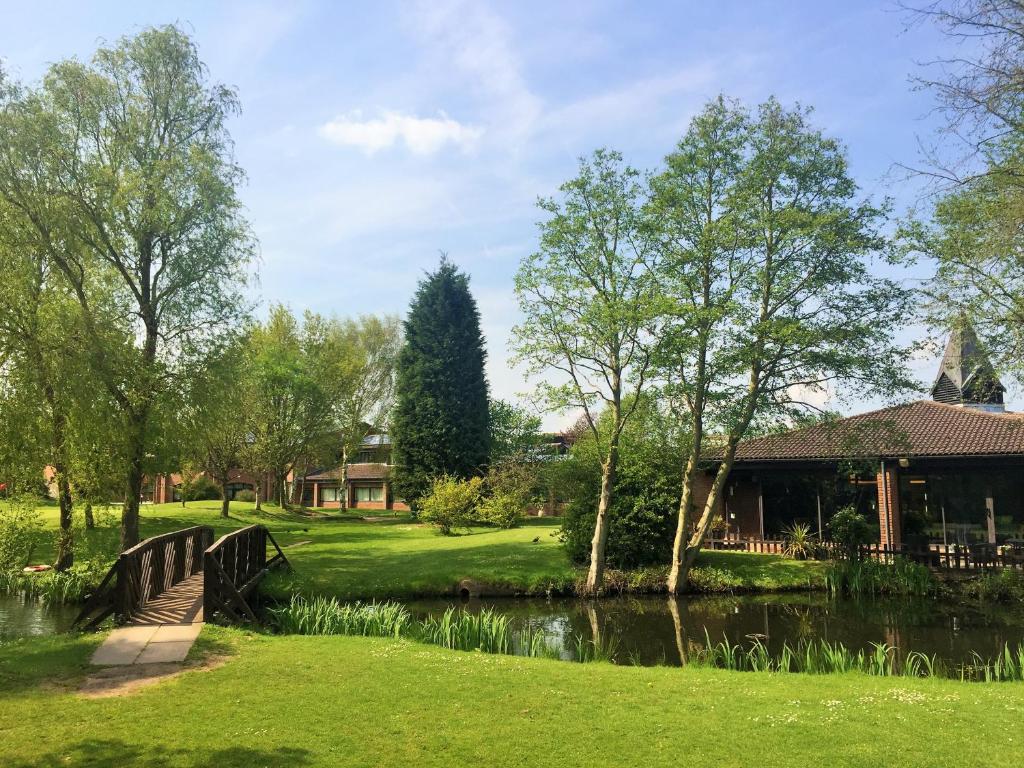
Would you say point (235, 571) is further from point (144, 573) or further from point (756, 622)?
point (756, 622)

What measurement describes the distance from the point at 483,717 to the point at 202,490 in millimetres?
46670

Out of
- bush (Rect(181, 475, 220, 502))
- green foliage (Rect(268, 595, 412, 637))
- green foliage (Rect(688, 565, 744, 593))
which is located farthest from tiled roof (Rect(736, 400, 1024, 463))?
bush (Rect(181, 475, 220, 502))

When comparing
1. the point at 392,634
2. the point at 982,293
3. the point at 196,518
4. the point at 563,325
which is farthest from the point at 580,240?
the point at 196,518

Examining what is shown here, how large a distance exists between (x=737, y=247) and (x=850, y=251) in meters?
2.95

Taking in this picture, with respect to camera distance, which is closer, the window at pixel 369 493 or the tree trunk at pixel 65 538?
the tree trunk at pixel 65 538

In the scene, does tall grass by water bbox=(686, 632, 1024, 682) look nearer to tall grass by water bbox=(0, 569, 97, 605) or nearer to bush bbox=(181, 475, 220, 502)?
tall grass by water bbox=(0, 569, 97, 605)

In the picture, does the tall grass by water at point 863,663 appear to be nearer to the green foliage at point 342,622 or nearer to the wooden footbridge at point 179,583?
the green foliage at point 342,622

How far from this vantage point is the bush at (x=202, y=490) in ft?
155

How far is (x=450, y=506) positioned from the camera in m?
30.8

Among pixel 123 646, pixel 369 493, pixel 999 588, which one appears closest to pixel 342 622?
pixel 123 646

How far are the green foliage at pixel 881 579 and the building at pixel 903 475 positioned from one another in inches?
86.1

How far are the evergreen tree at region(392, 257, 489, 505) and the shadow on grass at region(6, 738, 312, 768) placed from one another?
32.8 meters

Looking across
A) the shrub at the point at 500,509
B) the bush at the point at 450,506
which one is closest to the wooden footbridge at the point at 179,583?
the bush at the point at 450,506

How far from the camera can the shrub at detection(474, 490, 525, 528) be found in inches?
1267
